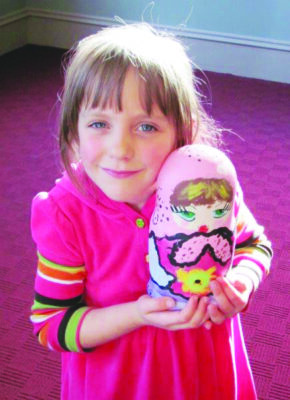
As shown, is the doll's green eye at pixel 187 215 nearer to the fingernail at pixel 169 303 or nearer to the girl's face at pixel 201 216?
the girl's face at pixel 201 216

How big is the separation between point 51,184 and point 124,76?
164cm

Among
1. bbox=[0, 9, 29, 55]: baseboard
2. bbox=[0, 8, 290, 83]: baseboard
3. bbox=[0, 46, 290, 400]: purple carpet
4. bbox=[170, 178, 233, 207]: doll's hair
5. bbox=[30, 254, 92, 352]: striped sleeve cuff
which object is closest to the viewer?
bbox=[170, 178, 233, 207]: doll's hair

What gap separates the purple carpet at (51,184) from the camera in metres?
1.43

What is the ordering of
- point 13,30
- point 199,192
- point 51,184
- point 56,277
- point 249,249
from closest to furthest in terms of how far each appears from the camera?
point 199,192 → point 56,277 → point 249,249 → point 51,184 → point 13,30

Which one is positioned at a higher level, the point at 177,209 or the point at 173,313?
the point at 177,209

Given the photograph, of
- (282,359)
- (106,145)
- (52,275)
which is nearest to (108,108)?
(106,145)

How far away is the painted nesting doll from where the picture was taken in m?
0.66

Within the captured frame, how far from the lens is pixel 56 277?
2.47 feet

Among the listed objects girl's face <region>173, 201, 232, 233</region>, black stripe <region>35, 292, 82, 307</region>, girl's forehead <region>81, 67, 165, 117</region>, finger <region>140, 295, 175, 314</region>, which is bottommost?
black stripe <region>35, 292, 82, 307</region>

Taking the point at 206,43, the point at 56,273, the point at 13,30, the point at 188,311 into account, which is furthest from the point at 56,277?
the point at 13,30

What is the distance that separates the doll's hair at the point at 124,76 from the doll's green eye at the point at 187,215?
0.44 ft

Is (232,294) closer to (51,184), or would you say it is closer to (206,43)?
(51,184)

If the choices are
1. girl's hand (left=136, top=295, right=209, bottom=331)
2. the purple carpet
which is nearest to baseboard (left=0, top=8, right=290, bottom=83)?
the purple carpet

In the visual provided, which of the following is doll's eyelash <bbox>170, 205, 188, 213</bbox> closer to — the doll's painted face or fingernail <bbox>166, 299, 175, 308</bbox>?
the doll's painted face
